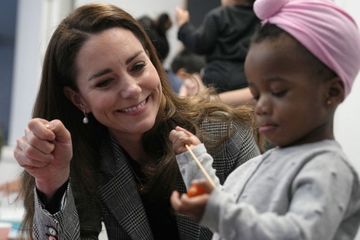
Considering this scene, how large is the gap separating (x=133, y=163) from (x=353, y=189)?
74 cm

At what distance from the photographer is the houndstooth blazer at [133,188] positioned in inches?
46.9

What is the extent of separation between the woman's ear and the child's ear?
27.9 inches

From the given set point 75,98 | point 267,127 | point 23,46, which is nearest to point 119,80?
point 75,98

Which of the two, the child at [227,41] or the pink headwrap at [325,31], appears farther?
the child at [227,41]

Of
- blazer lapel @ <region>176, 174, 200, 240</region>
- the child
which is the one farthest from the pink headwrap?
the child

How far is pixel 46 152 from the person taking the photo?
98 cm

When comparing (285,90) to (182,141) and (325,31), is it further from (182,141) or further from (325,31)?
(182,141)

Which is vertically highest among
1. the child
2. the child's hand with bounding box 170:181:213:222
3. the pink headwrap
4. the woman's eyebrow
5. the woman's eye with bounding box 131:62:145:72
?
the pink headwrap

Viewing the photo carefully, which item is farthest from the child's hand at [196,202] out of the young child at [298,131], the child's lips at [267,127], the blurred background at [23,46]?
the blurred background at [23,46]

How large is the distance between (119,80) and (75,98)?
0.20 m

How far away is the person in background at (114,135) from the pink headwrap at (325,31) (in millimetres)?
505

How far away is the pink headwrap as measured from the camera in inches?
25.6

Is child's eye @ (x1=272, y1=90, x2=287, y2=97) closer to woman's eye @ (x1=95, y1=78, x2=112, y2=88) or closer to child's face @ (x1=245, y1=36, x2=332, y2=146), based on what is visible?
child's face @ (x1=245, y1=36, x2=332, y2=146)

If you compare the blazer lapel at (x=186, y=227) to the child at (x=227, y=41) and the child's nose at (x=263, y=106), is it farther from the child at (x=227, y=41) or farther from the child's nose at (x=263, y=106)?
the child at (x=227, y=41)
